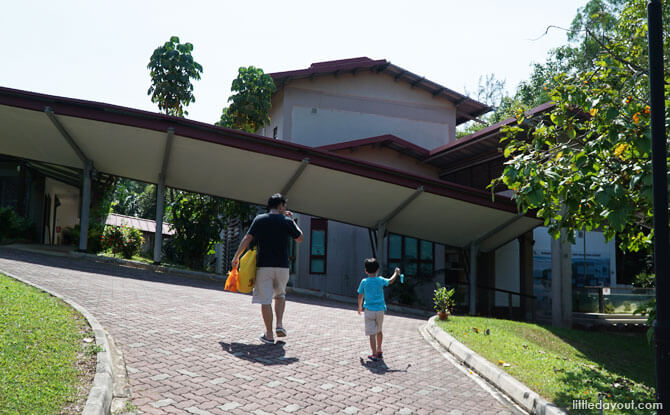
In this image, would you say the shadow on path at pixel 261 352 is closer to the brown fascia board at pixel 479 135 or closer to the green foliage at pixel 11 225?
the brown fascia board at pixel 479 135

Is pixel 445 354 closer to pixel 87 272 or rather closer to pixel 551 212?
Result: pixel 551 212

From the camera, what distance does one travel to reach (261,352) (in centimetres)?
660

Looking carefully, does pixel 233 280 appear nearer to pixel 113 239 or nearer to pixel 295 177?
pixel 295 177

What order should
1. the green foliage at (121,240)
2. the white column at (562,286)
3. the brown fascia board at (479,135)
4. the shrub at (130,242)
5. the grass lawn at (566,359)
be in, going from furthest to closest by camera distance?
the shrub at (130,242) → the green foliage at (121,240) → the white column at (562,286) → the brown fascia board at (479,135) → the grass lawn at (566,359)

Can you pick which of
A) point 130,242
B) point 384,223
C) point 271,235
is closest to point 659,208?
point 271,235

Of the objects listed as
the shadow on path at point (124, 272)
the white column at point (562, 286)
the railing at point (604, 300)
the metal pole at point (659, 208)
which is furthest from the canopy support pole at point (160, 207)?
the railing at point (604, 300)

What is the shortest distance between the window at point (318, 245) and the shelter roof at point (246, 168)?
3.22 meters

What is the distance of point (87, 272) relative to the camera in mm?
12570

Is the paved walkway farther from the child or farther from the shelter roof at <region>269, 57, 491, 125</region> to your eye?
the shelter roof at <region>269, 57, 491, 125</region>

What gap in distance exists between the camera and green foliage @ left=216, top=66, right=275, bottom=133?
71.5 feet

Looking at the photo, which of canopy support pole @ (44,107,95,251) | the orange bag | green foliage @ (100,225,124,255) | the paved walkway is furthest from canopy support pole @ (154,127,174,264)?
the orange bag

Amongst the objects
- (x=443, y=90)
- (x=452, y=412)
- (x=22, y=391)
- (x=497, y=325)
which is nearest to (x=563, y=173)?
(x=452, y=412)

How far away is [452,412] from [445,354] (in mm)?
2880

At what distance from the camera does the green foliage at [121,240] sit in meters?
17.4
